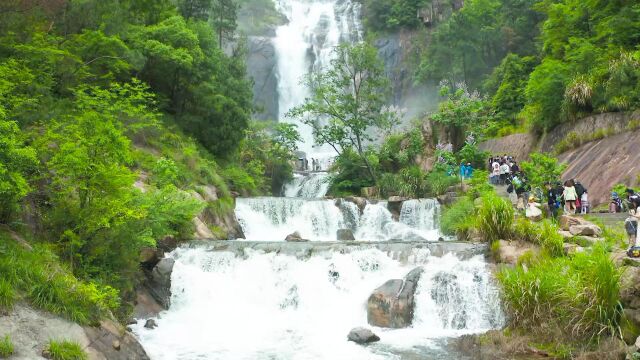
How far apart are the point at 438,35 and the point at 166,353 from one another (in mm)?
35242

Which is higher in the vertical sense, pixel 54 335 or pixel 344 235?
pixel 344 235

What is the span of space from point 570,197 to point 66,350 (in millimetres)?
13467

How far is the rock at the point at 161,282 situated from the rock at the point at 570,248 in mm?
9237

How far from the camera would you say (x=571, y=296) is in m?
8.72

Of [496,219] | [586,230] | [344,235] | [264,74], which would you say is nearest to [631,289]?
[586,230]

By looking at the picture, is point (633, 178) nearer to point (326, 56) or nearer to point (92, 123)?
point (92, 123)

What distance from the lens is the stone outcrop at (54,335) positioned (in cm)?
711

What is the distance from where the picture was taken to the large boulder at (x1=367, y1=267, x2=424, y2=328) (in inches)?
444

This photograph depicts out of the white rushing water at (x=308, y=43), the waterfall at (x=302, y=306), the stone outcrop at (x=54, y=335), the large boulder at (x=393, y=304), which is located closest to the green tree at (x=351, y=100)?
the white rushing water at (x=308, y=43)

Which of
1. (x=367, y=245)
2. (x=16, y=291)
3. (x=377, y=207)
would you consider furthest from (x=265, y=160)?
(x=16, y=291)

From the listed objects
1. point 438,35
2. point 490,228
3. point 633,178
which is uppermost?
point 438,35

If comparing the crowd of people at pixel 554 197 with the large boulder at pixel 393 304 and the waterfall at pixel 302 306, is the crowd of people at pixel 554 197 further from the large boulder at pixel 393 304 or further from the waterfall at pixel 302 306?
the large boulder at pixel 393 304

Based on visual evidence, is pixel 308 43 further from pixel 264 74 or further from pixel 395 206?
pixel 395 206

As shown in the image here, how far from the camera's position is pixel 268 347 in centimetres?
1020
